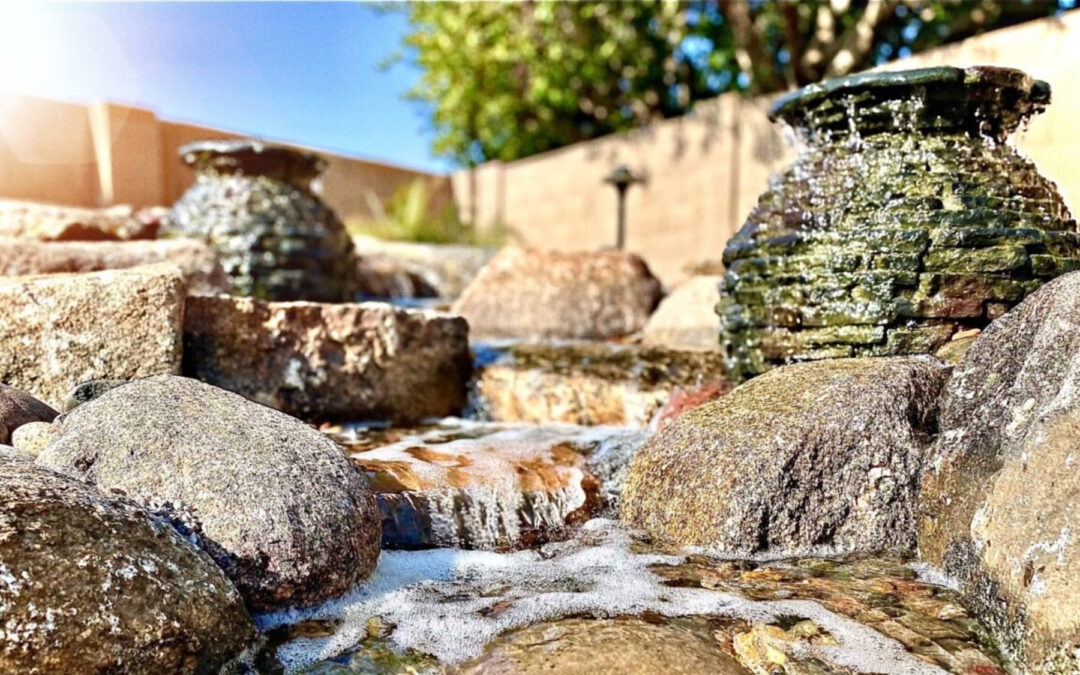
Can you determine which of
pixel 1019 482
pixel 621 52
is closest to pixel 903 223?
pixel 1019 482

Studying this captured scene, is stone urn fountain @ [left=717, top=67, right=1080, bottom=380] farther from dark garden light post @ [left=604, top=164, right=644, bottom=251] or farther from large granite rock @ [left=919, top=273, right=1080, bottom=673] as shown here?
dark garden light post @ [left=604, top=164, right=644, bottom=251]

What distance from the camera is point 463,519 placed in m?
3.45

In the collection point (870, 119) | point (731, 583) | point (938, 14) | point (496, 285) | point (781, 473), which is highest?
point (938, 14)

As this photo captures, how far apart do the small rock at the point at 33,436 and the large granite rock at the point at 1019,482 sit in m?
3.10

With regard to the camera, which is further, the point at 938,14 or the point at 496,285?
the point at 938,14

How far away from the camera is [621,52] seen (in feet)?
47.8

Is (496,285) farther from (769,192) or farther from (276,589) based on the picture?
(276,589)

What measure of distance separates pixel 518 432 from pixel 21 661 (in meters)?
3.07

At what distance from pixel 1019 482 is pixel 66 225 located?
7323mm

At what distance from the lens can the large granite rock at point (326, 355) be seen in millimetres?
4492

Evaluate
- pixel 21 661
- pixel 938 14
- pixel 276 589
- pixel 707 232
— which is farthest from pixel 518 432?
pixel 938 14

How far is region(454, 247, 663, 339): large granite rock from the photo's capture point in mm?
7664

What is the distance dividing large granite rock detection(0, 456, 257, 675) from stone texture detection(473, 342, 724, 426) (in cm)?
302

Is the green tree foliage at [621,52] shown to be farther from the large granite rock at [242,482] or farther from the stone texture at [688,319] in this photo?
the large granite rock at [242,482]
